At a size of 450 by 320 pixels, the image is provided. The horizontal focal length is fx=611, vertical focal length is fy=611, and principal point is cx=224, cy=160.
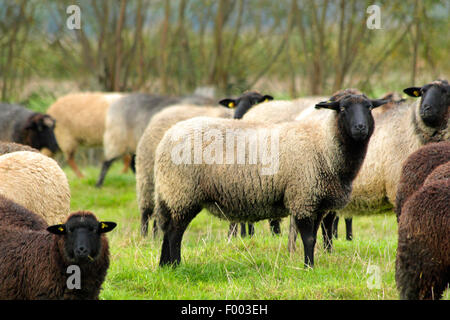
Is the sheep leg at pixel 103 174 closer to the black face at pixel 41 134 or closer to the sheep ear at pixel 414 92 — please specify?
the black face at pixel 41 134

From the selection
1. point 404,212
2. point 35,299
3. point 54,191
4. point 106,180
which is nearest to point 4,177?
point 54,191

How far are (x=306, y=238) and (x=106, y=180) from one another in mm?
7247

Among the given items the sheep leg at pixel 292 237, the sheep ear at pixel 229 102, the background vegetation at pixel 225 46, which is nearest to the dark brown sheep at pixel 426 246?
the sheep leg at pixel 292 237

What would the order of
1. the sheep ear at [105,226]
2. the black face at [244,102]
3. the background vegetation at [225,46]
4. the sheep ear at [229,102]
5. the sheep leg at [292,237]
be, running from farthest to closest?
1. the background vegetation at [225,46]
2. the sheep ear at [229,102]
3. the black face at [244,102]
4. the sheep leg at [292,237]
5. the sheep ear at [105,226]

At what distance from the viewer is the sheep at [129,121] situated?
11.5m

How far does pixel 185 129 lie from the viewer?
5.89 meters

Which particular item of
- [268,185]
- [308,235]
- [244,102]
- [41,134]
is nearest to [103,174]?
[41,134]

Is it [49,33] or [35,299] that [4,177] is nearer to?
[35,299]

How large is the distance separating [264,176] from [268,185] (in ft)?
0.30

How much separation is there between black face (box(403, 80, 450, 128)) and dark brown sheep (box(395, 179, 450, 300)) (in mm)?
2524

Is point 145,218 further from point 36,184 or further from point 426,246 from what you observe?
point 426,246

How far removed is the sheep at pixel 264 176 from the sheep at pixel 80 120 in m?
7.09

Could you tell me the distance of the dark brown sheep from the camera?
3854 millimetres

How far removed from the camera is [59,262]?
415 cm
